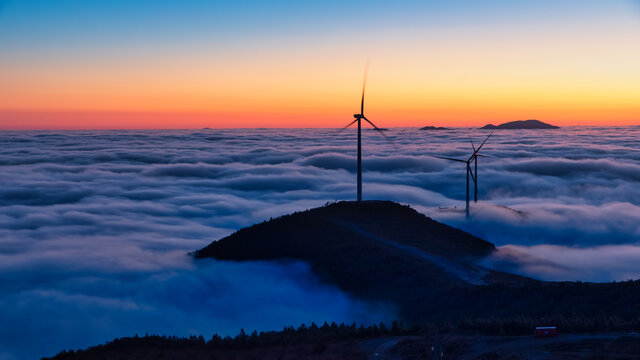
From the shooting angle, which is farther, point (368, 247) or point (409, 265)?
point (368, 247)

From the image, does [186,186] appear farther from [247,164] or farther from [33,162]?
[33,162]

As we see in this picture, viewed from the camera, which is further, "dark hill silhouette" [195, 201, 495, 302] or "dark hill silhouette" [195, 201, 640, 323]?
"dark hill silhouette" [195, 201, 495, 302]

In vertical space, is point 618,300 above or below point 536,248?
above

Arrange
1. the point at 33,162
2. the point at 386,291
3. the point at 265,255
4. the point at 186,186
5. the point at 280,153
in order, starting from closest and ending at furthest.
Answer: the point at 386,291, the point at 265,255, the point at 186,186, the point at 33,162, the point at 280,153

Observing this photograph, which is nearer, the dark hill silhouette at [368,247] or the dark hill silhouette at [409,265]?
the dark hill silhouette at [409,265]

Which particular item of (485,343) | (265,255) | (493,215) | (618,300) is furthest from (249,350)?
(493,215)

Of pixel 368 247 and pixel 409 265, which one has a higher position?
pixel 368 247

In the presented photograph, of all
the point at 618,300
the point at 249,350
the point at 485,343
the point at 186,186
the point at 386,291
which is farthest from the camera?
the point at 186,186

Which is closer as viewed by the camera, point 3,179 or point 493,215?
point 493,215
